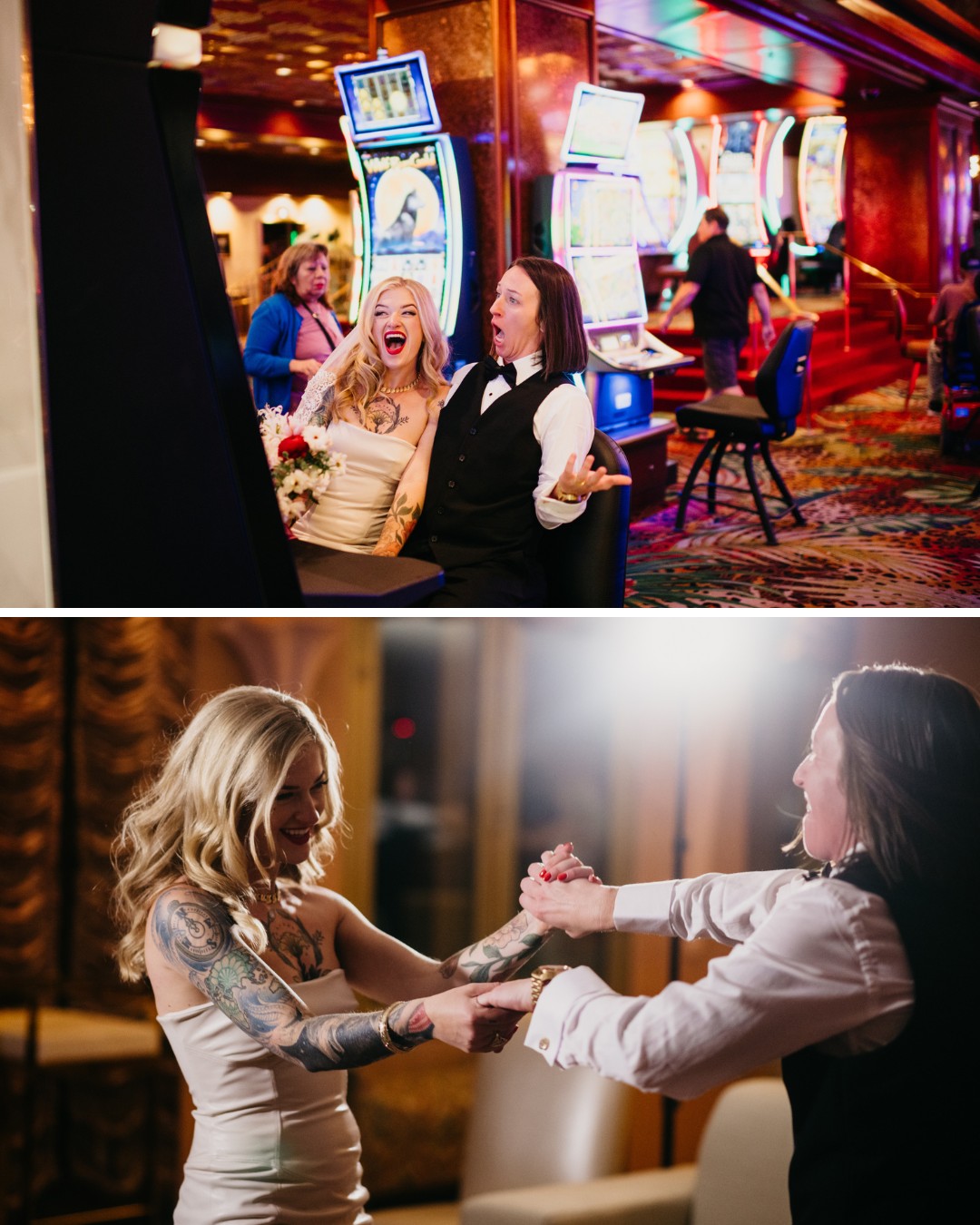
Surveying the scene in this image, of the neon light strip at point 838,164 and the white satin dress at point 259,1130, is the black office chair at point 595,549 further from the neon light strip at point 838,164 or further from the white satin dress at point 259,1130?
the neon light strip at point 838,164

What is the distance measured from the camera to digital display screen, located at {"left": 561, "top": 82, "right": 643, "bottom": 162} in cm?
538

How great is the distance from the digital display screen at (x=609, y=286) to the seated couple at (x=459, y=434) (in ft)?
9.38

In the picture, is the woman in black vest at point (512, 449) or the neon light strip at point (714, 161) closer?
the woman in black vest at point (512, 449)

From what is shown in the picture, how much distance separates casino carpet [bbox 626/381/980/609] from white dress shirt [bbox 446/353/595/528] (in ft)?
5.34

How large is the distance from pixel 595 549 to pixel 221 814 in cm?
135

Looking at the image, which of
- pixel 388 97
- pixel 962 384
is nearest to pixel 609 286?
pixel 388 97

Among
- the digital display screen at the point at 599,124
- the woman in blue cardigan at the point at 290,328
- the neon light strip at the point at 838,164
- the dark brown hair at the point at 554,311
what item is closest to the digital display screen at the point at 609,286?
the digital display screen at the point at 599,124

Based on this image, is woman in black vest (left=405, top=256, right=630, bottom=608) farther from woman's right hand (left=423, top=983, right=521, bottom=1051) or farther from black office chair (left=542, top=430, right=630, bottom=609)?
woman's right hand (left=423, top=983, right=521, bottom=1051)

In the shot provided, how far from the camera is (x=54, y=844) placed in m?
1.50

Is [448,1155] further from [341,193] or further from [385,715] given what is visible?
[341,193]

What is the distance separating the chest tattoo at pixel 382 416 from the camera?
291cm

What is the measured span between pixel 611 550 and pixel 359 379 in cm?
79

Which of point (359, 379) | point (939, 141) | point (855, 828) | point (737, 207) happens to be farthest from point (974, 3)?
point (855, 828)

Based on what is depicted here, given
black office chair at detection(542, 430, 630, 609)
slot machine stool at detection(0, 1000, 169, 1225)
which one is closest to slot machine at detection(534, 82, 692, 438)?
black office chair at detection(542, 430, 630, 609)
